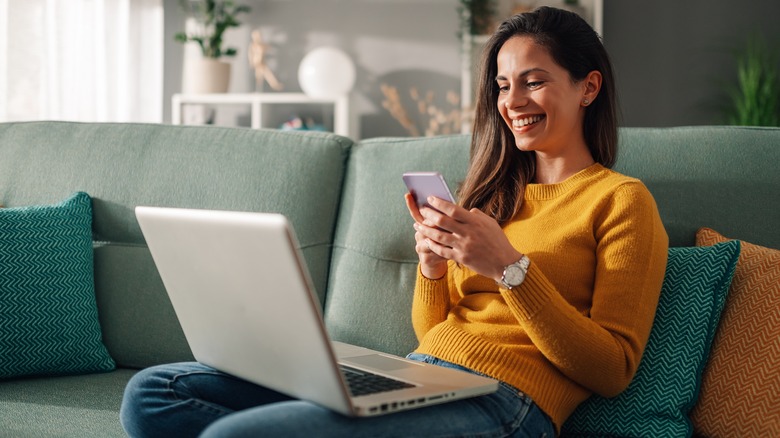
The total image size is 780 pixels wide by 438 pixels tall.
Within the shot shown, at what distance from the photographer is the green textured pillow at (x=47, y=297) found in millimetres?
1732

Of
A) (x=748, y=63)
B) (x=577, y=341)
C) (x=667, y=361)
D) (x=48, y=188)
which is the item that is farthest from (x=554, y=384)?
(x=748, y=63)

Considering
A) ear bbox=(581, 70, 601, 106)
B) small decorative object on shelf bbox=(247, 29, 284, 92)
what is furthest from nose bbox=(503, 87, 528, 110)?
small decorative object on shelf bbox=(247, 29, 284, 92)

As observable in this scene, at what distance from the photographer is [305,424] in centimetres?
103

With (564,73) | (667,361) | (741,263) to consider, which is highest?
(564,73)

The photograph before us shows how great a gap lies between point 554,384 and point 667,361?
8.3 inches

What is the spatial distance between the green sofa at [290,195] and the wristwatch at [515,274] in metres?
0.50

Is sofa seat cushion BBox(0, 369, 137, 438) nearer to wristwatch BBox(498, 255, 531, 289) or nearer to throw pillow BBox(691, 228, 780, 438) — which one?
wristwatch BBox(498, 255, 531, 289)

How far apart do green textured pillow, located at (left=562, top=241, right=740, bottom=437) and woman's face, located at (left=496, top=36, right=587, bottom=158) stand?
317 millimetres

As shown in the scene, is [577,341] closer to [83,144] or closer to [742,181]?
[742,181]

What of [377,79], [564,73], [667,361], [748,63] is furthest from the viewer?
[377,79]

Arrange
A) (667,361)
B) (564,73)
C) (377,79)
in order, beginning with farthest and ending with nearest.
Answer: (377,79) → (564,73) → (667,361)

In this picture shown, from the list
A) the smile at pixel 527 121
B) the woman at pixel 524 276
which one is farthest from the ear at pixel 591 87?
the smile at pixel 527 121

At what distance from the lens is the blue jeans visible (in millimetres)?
1037

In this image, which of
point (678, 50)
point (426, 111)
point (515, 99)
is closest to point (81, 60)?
point (426, 111)
